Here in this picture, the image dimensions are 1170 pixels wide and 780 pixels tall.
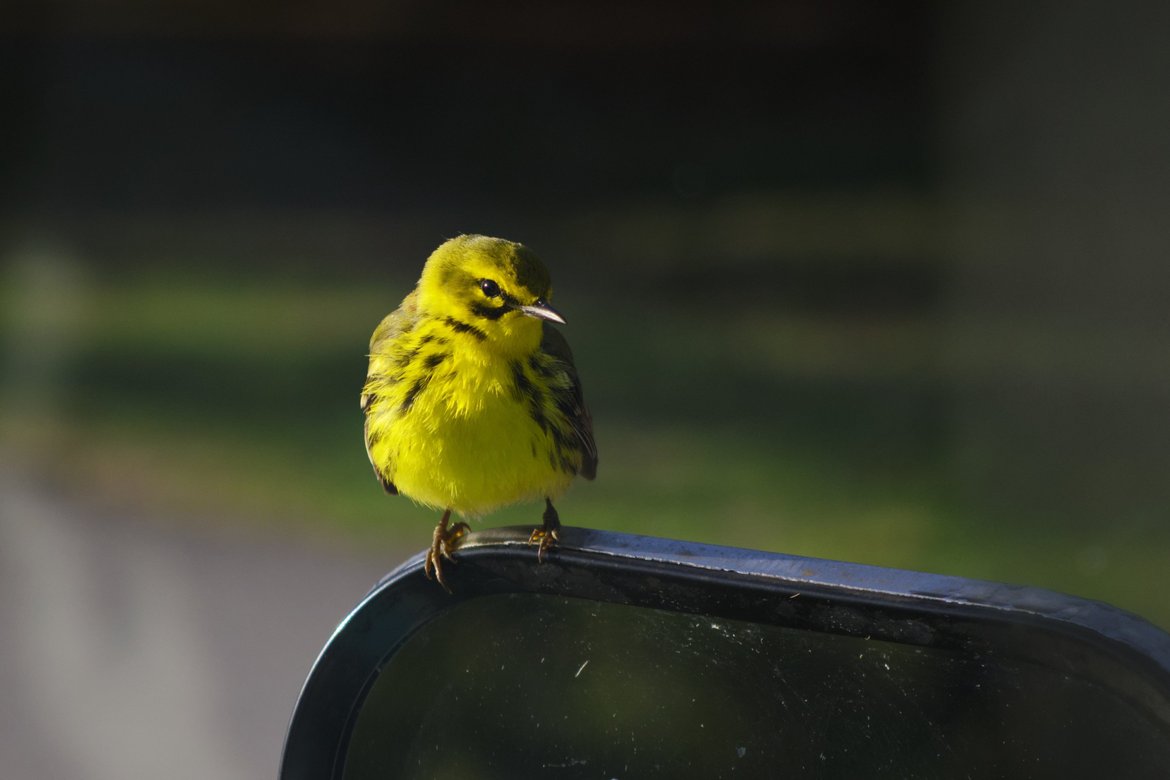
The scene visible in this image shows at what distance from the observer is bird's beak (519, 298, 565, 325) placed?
284cm

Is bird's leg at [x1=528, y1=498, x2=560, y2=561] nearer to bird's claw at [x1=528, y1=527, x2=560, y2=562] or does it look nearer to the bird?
bird's claw at [x1=528, y1=527, x2=560, y2=562]

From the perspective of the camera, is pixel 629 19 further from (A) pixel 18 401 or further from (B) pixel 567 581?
(B) pixel 567 581

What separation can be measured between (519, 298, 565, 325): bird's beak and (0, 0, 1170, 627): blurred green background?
372 centimetres

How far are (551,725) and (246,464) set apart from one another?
6.21 metres

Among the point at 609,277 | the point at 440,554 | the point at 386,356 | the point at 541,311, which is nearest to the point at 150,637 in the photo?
the point at 386,356

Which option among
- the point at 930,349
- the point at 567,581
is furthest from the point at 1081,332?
the point at 567,581

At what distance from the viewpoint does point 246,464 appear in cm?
809

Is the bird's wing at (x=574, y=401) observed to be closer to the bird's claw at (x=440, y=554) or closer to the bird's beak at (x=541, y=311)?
the bird's beak at (x=541, y=311)

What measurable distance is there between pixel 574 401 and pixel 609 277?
22.8 feet

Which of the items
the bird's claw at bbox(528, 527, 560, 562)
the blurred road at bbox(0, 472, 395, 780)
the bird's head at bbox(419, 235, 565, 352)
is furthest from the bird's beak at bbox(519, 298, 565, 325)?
the blurred road at bbox(0, 472, 395, 780)

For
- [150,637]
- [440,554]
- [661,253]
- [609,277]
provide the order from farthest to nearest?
[661,253], [609,277], [150,637], [440,554]

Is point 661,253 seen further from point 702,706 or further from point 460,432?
point 702,706

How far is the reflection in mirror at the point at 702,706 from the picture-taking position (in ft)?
5.52

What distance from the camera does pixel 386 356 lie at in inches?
117
